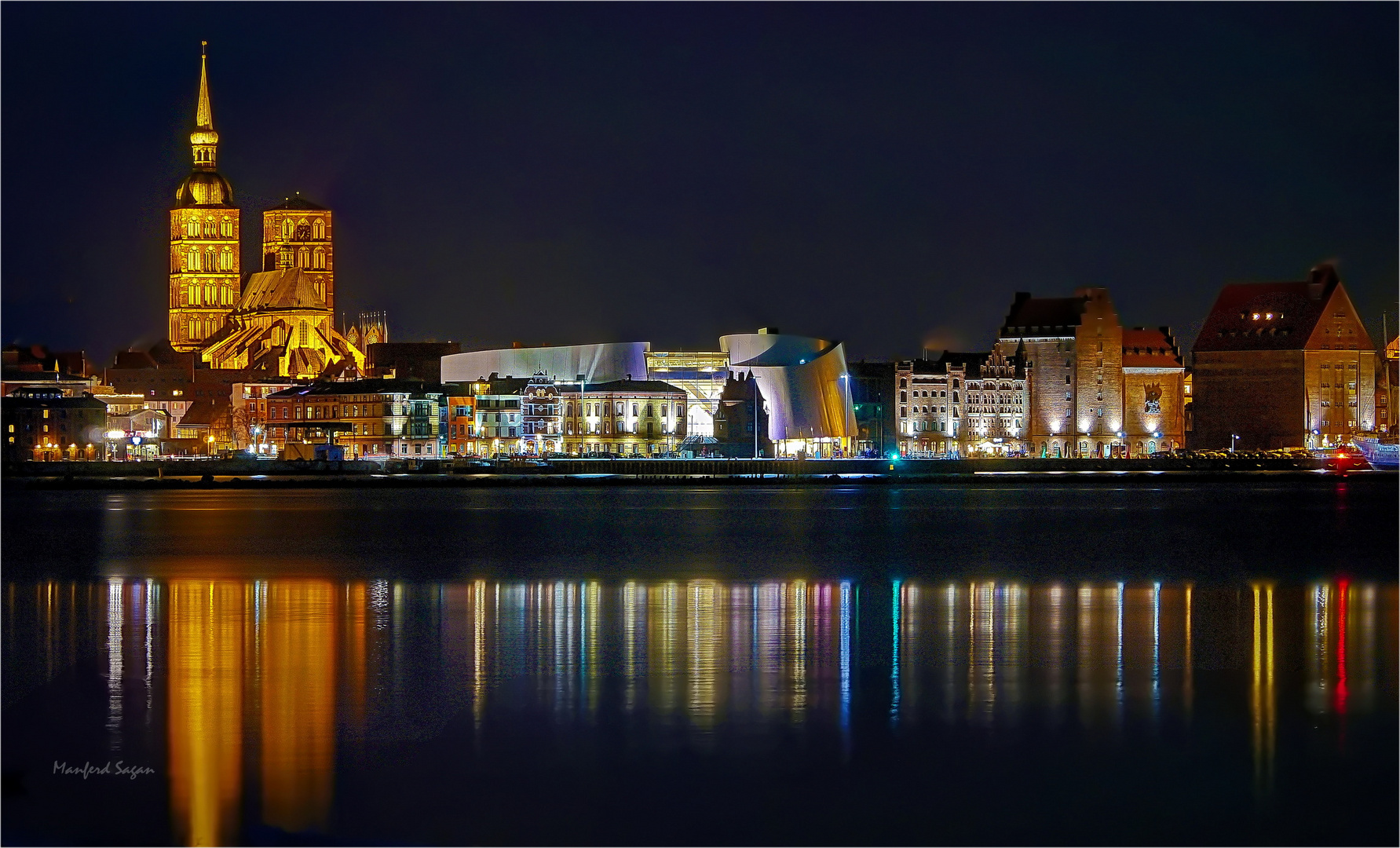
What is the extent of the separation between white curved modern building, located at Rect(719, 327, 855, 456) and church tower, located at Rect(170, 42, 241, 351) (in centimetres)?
3897

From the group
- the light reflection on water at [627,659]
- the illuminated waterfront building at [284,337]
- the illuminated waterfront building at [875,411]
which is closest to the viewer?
the light reflection on water at [627,659]

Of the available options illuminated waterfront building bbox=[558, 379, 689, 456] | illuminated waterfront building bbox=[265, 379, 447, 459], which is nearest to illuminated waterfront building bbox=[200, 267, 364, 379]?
illuminated waterfront building bbox=[265, 379, 447, 459]

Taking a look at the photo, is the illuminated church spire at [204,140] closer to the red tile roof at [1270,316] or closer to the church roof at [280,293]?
the church roof at [280,293]

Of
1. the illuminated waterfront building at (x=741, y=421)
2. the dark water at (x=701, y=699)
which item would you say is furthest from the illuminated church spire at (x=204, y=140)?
the dark water at (x=701, y=699)

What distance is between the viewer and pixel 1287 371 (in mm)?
74438

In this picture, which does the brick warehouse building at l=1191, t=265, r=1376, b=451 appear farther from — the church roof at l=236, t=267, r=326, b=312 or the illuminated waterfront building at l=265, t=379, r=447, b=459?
the church roof at l=236, t=267, r=326, b=312

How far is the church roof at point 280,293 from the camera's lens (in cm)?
9381

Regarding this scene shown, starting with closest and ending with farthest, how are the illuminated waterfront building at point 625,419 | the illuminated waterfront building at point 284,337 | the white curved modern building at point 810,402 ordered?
the white curved modern building at point 810,402, the illuminated waterfront building at point 625,419, the illuminated waterfront building at point 284,337

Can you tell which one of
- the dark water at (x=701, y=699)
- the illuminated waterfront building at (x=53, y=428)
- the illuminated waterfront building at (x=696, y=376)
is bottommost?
the dark water at (x=701, y=699)

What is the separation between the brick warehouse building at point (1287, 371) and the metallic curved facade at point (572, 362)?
83.3ft

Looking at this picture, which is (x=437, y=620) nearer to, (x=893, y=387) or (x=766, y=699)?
(x=766, y=699)

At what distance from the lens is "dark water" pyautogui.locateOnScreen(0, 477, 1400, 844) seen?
27.1 ft

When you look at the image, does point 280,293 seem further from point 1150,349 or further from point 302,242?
point 1150,349

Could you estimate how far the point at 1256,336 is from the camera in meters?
76.0
